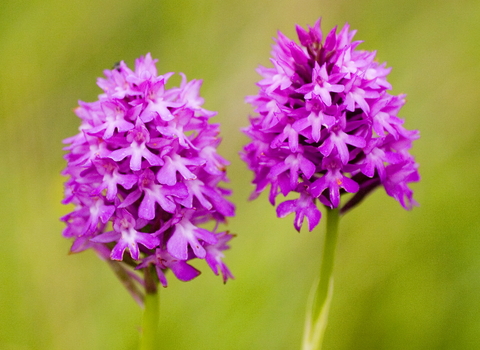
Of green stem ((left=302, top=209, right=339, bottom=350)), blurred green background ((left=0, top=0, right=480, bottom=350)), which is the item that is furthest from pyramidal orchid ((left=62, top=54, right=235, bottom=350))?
blurred green background ((left=0, top=0, right=480, bottom=350))

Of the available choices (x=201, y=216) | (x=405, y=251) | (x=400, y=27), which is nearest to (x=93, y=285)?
(x=201, y=216)

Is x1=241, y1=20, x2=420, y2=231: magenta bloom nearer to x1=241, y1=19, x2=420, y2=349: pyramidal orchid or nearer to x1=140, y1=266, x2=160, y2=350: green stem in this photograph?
x1=241, y1=19, x2=420, y2=349: pyramidal orchid

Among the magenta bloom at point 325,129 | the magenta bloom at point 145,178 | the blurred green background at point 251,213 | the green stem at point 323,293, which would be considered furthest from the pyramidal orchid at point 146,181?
the blurred green background at point 251,213

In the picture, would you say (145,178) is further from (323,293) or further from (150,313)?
(323,293)

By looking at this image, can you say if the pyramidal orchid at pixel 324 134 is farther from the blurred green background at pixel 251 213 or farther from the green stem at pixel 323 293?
the blurred green background at pixel 251 213

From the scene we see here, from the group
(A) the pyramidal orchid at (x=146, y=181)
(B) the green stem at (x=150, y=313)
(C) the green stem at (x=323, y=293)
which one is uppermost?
(A) the pyramidal orchid at (x=146, y=181)

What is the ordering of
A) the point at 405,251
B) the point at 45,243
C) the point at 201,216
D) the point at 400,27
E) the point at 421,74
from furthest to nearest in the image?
the point at 400,27, the point at 421,74, the point at 45,243, the point at 405,251, the point at 201,216

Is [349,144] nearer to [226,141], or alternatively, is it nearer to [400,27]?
[226,141]

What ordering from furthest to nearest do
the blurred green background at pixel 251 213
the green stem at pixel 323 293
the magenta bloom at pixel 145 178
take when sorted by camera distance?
the blurred green background at pixel 251 213
the green stem at pixel 323 293
the magenta bloom at pixel 145 178

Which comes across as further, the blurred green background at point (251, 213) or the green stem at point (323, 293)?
the blurred green background at point (251, 213)
